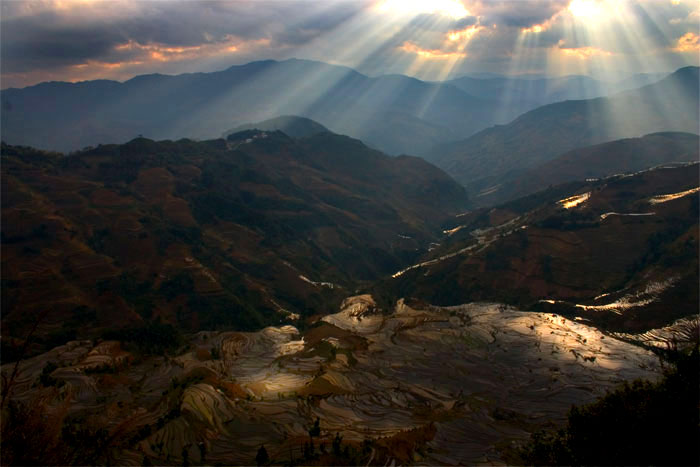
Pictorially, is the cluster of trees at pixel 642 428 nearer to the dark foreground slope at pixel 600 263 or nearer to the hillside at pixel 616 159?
the dark foreground slope at pixel 600 263

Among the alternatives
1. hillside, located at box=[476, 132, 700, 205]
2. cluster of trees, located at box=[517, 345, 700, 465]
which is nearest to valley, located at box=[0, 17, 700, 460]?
cluster of trees, located at box=[517, 345, 700, 465]

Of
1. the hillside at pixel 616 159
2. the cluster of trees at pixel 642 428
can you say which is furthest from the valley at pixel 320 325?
the hillside at pixel 616 159

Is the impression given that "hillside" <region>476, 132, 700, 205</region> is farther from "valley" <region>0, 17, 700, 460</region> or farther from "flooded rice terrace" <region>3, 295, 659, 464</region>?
"flooded rice terrace" <region>3, 295, 659, 464</region>

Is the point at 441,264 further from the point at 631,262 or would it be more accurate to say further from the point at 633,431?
the point at 633,431

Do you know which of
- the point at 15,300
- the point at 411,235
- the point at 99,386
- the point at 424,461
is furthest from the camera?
the point at 411,235

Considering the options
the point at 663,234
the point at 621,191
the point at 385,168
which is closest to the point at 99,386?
the point at 663,234

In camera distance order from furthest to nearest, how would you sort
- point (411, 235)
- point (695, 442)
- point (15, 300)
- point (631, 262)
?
point (411, 235), point (631, 262), point (15, 300), point (695, 442)
